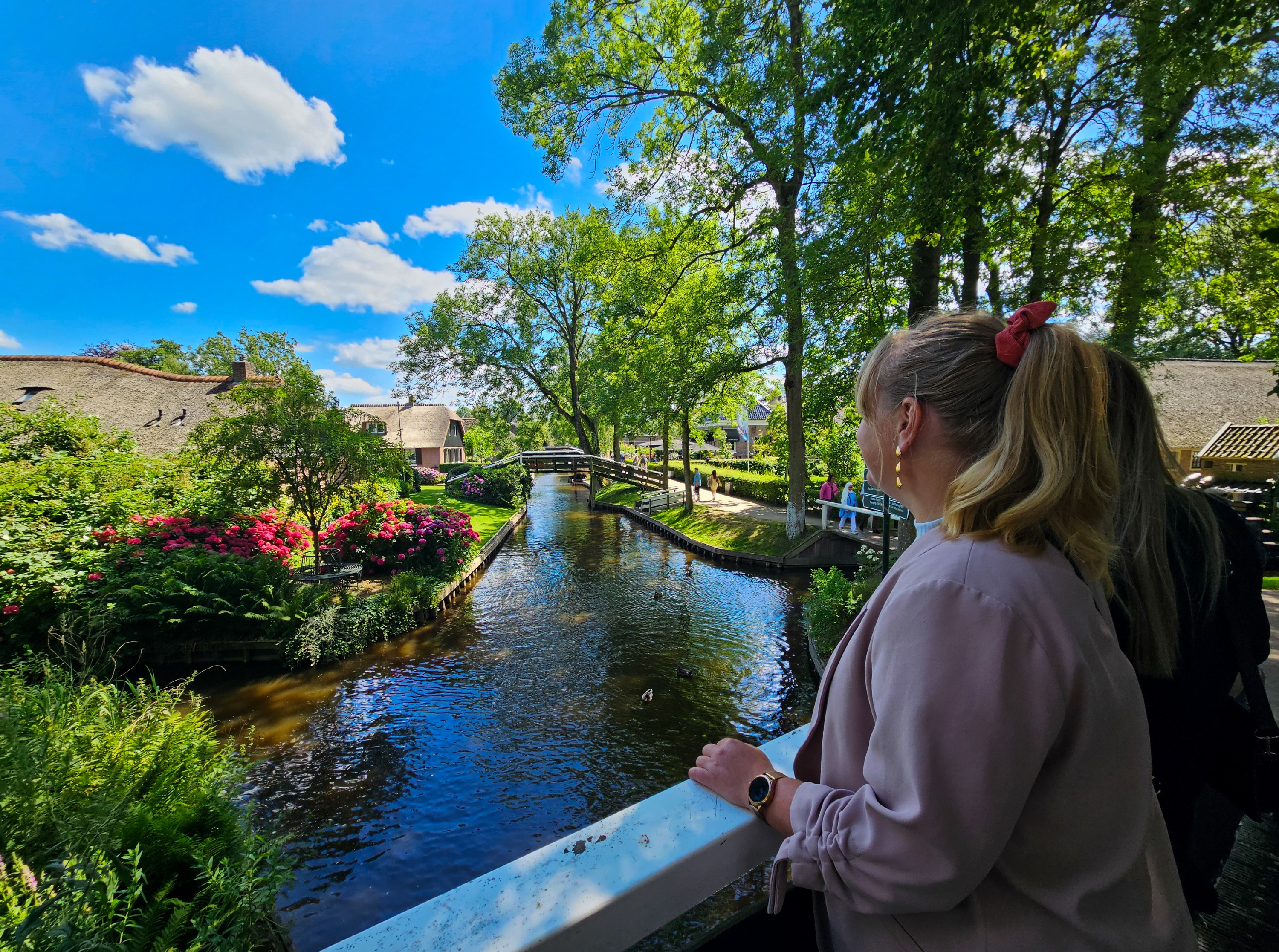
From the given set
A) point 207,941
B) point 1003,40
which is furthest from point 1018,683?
point 1003,40

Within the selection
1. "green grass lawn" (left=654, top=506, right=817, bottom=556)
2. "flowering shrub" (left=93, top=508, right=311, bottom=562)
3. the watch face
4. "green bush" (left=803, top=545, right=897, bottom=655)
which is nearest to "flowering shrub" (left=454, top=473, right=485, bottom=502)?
"green grass lawn" (left=654, top=506, right=817, bottom=556)

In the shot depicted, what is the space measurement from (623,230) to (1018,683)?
15.1 meters

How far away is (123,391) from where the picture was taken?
2012 cm

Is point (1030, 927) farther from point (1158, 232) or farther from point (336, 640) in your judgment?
point (336, 640)

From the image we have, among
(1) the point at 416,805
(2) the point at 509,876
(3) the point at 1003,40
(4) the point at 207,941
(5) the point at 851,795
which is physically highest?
(3) the point at 1003,40

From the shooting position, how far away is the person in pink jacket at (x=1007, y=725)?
2.31 feet

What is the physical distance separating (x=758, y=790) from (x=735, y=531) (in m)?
17.0

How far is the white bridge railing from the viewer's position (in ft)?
3.06

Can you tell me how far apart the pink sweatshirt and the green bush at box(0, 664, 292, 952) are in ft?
6.34

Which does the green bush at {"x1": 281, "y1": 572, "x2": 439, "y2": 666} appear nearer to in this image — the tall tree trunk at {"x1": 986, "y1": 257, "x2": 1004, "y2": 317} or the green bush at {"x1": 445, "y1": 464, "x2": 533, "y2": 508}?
the tall tree trunk at {"x1": 986, "y1": 257, "x2": 1004, "y2": 317}

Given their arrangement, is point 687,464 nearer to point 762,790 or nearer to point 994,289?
point 994,289

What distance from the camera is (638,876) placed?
3.28ft

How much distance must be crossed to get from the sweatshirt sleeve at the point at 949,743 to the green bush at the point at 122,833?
1.91m

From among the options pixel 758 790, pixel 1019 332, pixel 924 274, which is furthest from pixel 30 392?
pixel 1019 332
